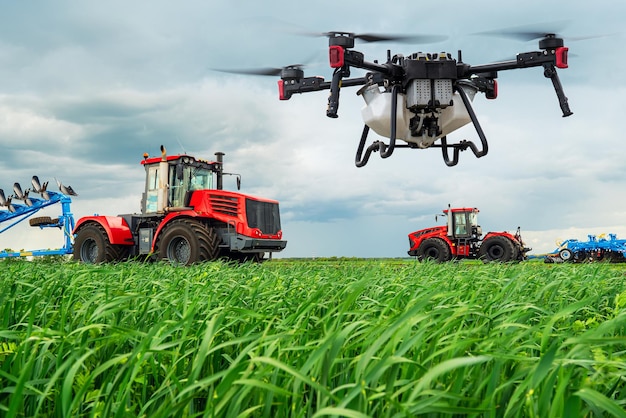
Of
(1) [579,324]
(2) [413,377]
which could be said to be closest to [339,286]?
(1) [579,324]

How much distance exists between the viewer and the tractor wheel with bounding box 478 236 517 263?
66.8 ft

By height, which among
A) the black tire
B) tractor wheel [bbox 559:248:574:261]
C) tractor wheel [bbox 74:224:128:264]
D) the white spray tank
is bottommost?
tractor wheel [bbox 559:248:574:261]

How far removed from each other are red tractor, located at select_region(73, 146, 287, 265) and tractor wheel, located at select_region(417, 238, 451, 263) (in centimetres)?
916

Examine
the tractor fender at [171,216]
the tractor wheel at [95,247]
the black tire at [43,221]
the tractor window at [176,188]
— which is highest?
the tractor window at [176,188]

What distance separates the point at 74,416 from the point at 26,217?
21783mm

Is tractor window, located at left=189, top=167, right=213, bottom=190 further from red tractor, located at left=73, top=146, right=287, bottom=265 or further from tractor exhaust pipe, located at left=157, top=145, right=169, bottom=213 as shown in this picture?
tractor exhaust pipe, located at left=157, top=145, right=169, bottom=213

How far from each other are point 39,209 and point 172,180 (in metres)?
10.2

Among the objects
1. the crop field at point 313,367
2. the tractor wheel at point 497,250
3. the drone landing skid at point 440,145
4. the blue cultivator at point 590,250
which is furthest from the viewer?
the blue cultivator at point 590,250

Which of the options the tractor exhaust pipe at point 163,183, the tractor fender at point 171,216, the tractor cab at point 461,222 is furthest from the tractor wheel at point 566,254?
the tractor exhaust pipe at point 163,183

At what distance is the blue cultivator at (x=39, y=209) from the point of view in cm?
1964

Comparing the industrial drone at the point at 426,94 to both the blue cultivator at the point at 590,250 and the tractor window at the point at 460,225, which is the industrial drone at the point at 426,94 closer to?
the tractor window at the point at 460,225

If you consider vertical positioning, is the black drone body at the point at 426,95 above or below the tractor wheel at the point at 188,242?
above

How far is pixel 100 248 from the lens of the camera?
1448cm

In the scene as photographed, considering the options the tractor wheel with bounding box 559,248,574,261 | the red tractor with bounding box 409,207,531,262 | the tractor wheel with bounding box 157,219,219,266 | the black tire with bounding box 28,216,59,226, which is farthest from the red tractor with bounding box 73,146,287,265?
the tractor wheel with bounding box 559,248,574,261
